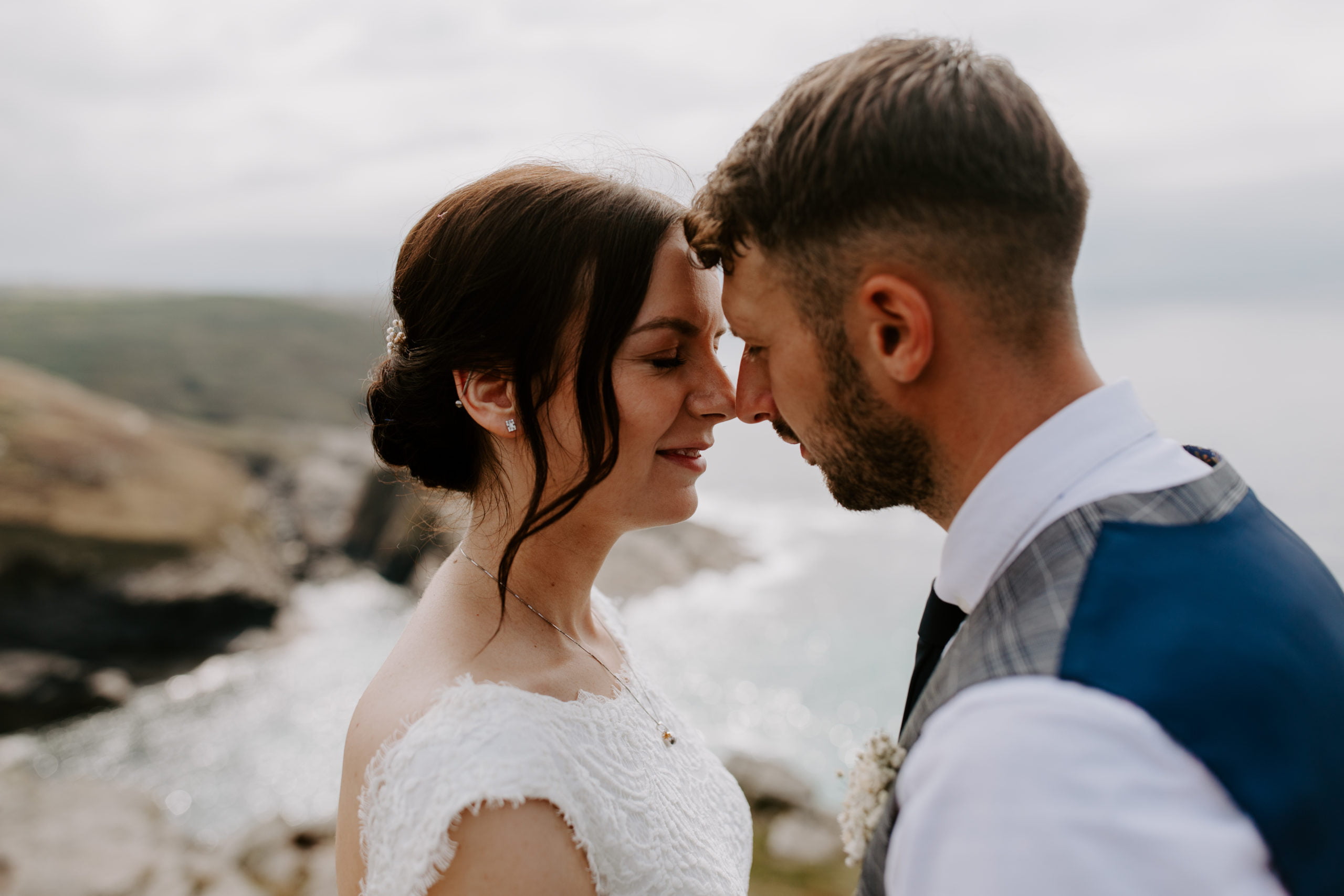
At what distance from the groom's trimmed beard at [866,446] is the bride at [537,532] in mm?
643

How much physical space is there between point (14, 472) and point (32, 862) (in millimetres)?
13597

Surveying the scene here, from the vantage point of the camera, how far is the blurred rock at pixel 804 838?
31.1 ft

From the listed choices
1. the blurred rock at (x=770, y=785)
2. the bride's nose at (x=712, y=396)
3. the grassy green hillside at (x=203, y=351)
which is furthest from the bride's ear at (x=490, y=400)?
the grassy green hillside at (x=203, y=351)

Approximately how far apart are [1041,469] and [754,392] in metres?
0.86

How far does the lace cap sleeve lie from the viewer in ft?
6.65

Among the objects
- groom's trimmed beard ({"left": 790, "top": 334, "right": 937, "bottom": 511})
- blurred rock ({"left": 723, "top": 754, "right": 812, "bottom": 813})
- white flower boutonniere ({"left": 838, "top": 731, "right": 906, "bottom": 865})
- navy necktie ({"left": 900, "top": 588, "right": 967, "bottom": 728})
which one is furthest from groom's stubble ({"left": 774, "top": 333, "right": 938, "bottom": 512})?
blurred rock ({"left": 723, "top": 754, "right": 812, "bottom": 813})

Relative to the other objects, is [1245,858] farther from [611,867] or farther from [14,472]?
[14,472]

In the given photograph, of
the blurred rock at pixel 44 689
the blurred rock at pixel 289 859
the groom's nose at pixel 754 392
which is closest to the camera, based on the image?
the groom's nose at pixel 754 392

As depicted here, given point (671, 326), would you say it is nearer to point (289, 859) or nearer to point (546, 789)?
point (546, 789)

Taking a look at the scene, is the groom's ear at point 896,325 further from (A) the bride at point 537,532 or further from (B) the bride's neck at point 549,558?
(B) the bride's neck at point 549,558

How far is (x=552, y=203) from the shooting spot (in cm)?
256

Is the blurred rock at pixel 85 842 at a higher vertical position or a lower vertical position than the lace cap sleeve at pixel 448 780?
lower

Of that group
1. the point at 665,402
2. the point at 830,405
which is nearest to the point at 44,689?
the point at 665,402

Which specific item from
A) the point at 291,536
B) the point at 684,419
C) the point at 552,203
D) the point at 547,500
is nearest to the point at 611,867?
the point at 547,500
